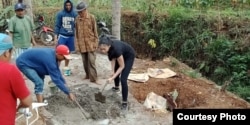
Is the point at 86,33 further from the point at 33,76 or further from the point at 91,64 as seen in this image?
the point at 33,76

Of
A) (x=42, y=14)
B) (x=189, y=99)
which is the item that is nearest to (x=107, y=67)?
(x=189, y=99)

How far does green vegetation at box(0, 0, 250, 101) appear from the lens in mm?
11250

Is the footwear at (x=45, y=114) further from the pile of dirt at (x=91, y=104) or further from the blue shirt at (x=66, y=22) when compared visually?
the blue shirt at (x=66, y=22)

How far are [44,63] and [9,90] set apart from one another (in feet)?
8.35

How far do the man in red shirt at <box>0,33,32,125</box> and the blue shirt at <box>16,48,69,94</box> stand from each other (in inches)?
87.6

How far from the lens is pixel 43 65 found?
6.03m

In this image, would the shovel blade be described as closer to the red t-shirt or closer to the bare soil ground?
the bare soil ground

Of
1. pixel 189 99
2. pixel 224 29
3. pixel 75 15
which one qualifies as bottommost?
pixel 189 99

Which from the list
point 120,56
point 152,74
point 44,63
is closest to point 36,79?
point 44,63

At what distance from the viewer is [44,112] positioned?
6207 millimetres

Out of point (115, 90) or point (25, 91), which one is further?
point (115, 90)

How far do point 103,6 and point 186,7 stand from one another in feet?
9.83

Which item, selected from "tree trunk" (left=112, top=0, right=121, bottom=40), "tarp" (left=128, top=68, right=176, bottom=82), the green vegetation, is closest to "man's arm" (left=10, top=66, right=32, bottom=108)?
"tarp" (left=128, top=68, right=176, bottom=82)

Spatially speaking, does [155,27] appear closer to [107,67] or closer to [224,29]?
[224,29]
